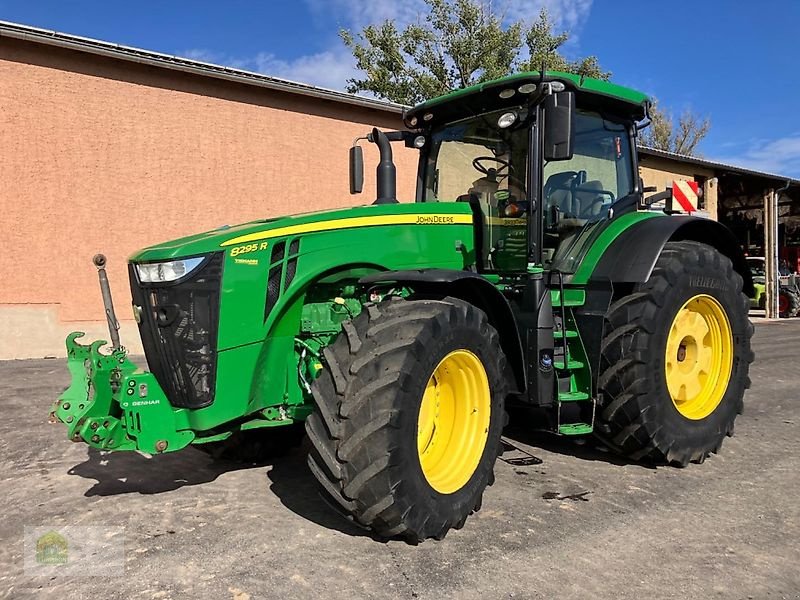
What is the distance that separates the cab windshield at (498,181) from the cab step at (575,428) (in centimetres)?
105

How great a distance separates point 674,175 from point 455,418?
16.8 m

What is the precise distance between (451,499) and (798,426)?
12.4 ft

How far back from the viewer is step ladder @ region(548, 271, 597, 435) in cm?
416

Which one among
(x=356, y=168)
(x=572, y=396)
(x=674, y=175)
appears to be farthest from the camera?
(x=674, y=175)

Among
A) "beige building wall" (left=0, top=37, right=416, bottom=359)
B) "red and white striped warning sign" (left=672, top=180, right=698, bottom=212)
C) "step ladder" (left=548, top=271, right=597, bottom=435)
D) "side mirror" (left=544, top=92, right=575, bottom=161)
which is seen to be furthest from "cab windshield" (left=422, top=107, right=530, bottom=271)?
"beige building wall" (left=0, top=37, right=416, bottom=359)

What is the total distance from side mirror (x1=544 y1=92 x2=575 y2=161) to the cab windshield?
0.47 metres

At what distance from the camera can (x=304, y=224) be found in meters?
3.66

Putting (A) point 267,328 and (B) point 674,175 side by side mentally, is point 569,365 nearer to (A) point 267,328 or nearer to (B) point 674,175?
(A) point 267,328

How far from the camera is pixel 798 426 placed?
218 inches

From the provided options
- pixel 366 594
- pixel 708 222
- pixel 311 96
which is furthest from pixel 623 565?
pixel 311 96

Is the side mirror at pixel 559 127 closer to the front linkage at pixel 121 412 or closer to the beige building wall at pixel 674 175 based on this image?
the front linkage at pixel 121 412

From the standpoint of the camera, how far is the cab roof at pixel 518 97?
4.23m

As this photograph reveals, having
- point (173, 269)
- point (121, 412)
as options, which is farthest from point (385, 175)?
point (121, 412)

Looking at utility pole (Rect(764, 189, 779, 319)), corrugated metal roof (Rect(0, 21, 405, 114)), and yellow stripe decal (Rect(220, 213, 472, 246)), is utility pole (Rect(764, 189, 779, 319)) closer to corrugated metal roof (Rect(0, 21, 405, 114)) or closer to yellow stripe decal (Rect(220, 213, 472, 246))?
corrugated metal roof (Rect(0, 21, 405, 114))
